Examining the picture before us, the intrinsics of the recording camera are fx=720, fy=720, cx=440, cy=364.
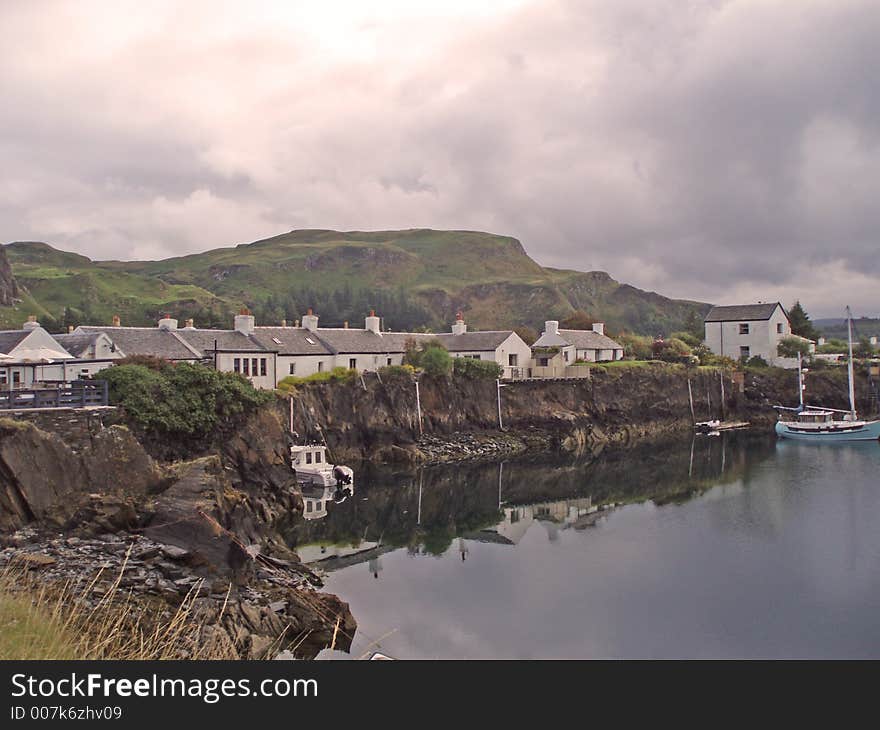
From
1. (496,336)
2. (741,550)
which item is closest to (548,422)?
(496,336)

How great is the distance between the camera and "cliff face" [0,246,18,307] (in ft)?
430

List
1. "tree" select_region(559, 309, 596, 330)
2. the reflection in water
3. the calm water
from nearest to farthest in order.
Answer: the calm water → the reflection in water → "tree" select_region(559, 309, 596, 330)

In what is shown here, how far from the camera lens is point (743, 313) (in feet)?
320

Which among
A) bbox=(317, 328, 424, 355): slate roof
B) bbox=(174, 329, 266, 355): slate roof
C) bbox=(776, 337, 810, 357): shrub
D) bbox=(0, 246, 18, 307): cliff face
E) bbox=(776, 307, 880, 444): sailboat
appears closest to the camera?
bbox=(174, 329, 266, 355): slate roof

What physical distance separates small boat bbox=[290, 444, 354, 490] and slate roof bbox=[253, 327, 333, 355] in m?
12.3

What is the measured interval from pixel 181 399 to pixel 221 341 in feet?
59.6

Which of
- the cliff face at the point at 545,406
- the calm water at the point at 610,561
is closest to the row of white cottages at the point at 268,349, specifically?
the cliff face at the point at 545,406

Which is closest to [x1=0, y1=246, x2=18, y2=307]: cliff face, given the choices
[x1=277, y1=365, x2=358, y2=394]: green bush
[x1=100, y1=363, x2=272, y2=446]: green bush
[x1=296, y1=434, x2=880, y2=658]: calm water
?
[x1=277, y1=365, x2=358, y2=394]: green bush

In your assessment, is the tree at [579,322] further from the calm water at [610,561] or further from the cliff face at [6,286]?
the cliff face at [6,286]

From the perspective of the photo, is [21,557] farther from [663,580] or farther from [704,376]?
[704,376]

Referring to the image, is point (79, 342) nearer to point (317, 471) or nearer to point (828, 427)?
point (317, 471)

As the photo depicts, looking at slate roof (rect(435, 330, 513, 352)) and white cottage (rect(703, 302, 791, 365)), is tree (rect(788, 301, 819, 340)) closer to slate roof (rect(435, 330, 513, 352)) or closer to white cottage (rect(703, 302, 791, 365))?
white cottage (rect(703, 302, 791, 365))

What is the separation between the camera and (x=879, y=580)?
2959 centimetres
